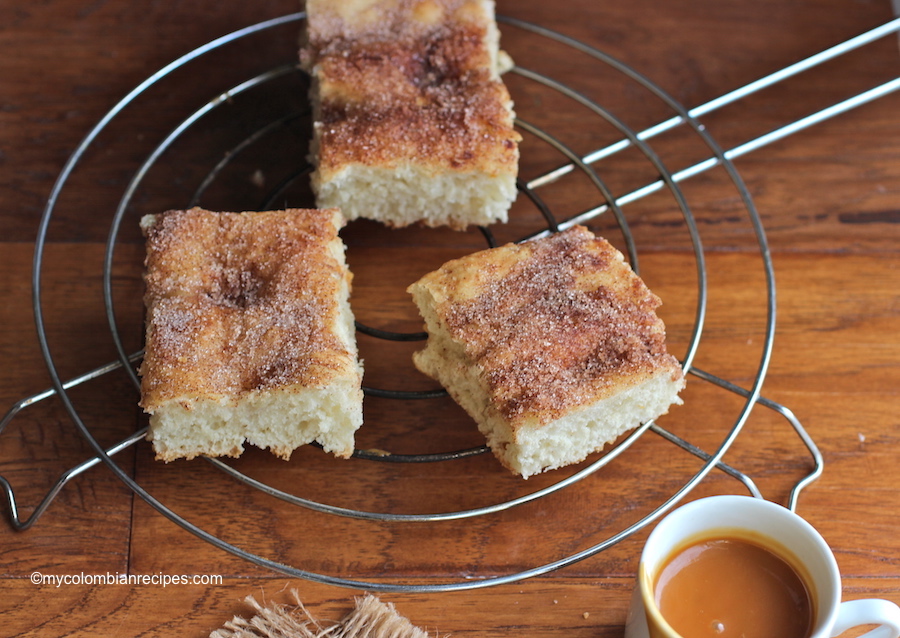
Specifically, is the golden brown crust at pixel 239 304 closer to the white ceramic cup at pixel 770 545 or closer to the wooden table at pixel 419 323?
the wooden table at pixel 419 323

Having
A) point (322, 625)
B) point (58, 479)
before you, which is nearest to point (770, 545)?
point (322, 625)

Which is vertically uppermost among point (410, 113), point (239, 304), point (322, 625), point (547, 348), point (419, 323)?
point (410, 113)

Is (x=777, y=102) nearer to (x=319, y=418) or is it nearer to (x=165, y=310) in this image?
(x=319, y=418)

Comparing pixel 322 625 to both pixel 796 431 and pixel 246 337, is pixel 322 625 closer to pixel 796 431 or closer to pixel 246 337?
pixel 246 337

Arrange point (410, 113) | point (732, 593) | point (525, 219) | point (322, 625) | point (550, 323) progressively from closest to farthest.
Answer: point (732, 593), point (322, 625), point (550, 323), point (410, 113), point (525, 219)

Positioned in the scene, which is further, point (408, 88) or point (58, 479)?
point (408, 88)

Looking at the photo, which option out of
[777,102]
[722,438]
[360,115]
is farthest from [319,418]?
[777,102]
